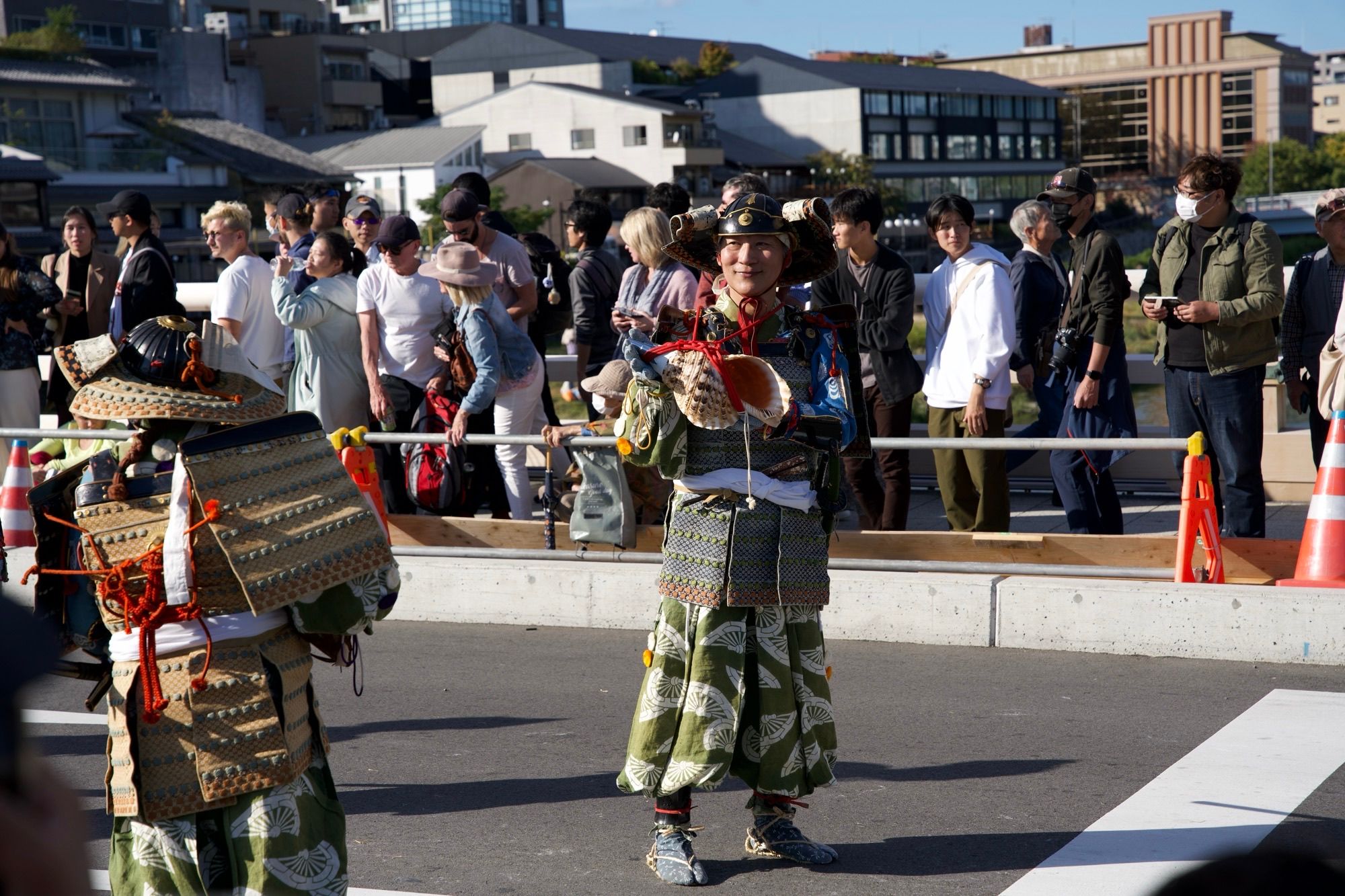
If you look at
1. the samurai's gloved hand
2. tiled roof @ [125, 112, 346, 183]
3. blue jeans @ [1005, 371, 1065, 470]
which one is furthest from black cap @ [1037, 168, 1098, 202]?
tiled roof @ [125, 112, 346, 183]

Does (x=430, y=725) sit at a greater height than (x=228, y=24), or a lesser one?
lesser

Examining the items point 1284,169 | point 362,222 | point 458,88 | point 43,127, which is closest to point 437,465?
point 362,222

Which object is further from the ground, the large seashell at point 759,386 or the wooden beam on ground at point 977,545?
the large seashell at point 759,386

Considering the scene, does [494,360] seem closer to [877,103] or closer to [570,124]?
[570,124]

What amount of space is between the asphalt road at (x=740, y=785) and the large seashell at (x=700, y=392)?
1.43m

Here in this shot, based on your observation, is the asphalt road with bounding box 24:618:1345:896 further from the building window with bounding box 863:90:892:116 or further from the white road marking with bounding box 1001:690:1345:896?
the building window with bounding box 863:90:892:116

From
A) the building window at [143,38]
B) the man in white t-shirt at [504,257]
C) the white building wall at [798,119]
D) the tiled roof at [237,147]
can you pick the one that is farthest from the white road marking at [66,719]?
the white building wall at [798,119]

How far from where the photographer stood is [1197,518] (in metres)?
6.89

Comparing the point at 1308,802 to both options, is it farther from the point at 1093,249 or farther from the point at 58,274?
the point at 58,274

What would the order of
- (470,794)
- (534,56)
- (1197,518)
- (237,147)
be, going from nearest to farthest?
(470,794) < (1197,518) < (237,147) < (534,56)

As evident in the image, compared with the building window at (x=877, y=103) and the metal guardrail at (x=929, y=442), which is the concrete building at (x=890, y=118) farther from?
the metal guardrail at (x=929, y=442)

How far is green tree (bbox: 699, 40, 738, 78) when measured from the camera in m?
106

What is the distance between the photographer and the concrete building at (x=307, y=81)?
3290 inches

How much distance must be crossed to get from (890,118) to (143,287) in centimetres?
9237
